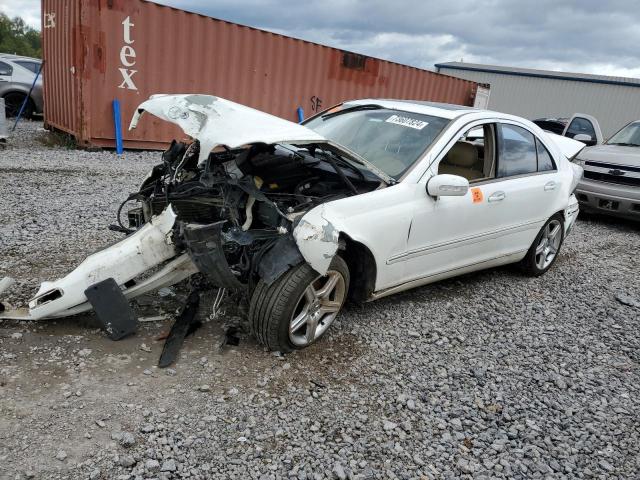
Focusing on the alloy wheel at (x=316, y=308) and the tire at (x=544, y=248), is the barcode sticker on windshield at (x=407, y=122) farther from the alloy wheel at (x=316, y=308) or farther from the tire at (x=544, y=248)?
the tire at (x=544, y=248)

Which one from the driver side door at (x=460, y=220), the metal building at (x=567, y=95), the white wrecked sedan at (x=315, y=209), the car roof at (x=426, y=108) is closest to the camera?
the white wrecked sedan at (x=315, y=209)

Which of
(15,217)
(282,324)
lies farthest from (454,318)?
(15,217)

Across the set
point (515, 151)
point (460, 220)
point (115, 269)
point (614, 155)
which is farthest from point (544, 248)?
point (115, 269)

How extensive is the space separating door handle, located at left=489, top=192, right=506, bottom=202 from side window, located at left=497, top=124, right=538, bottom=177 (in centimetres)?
18

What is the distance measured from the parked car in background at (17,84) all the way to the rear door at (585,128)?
37.6 feet

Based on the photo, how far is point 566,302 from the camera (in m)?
4.48

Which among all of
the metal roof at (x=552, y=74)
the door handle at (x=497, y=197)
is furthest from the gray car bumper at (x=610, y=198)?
the metal roof at (x=552, y=74)

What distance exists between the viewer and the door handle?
3.97 meters

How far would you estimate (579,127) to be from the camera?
9836mm

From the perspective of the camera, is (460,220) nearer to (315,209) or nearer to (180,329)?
(315,209)

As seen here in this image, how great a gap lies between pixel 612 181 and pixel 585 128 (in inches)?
111

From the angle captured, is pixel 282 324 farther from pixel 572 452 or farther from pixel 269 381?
pixel 572 452

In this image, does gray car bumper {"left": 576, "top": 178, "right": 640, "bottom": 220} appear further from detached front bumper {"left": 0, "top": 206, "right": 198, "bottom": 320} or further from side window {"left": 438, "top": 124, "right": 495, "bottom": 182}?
detached front bumper {"left": 0, "top": 206, "right": 198, "bottom": 320}

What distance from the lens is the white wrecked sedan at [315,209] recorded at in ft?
9.48
